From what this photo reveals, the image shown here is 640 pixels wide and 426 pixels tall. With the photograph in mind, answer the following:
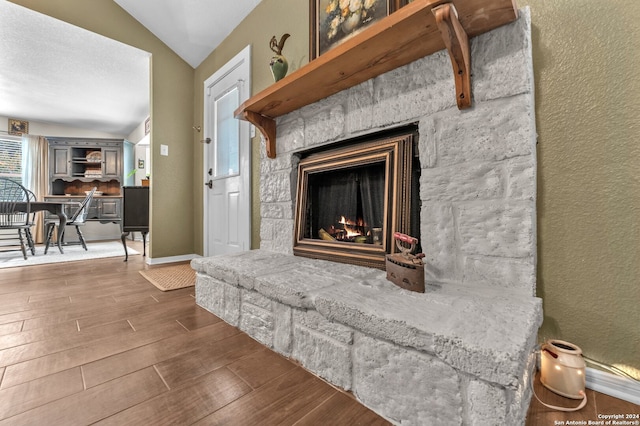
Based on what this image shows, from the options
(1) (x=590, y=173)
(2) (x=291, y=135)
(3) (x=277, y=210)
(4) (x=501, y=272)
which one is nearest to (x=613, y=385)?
(4) (x=501, y=272)

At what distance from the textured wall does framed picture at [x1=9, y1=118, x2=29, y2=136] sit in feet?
24.9

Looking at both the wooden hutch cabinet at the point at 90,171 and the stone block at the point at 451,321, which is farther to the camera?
the wooden hutch cabinet at the point at 90,171

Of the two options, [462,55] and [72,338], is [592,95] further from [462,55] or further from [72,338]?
[72,338]

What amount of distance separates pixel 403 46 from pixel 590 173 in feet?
2.74

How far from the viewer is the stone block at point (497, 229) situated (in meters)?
0.92

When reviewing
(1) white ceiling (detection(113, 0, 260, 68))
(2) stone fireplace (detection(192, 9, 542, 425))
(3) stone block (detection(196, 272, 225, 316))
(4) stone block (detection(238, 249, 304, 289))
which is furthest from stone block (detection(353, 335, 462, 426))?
(1) white ceiling (detection(113, 0, 260, 68))

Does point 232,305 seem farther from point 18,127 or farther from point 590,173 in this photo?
point 18,127

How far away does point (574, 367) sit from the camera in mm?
831

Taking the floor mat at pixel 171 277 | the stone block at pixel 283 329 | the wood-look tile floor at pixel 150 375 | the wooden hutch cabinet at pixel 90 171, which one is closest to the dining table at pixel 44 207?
the wooden hutch cabinet at pixel 90 171

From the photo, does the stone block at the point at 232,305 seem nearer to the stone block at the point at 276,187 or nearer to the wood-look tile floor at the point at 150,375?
the wood-look tile floor at the point at 150,375

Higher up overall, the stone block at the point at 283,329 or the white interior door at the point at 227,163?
the white interior door at the point at 227,163

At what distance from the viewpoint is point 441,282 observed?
107 centimetres

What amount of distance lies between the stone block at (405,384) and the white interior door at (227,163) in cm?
175

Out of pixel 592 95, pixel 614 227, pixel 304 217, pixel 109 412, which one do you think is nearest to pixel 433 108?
pixel 592 95
